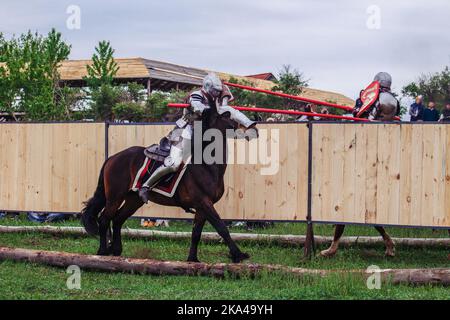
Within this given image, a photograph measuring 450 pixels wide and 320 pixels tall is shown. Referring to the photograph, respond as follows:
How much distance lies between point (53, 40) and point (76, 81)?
2.44 meters

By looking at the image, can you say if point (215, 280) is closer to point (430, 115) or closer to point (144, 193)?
point (144, 193)

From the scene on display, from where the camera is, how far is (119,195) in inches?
478

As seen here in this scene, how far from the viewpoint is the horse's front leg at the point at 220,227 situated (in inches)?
430

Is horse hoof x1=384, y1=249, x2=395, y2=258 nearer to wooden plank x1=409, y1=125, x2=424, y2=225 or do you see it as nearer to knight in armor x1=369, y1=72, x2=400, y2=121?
wooden plank x1=409, y1=125, x2=424, y2=225

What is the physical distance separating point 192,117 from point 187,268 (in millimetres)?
2388

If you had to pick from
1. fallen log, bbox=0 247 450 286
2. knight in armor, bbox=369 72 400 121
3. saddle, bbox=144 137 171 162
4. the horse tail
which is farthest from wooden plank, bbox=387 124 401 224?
the horse tail

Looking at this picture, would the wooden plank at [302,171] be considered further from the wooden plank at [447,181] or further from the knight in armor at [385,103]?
the wooden plank at [447,181]

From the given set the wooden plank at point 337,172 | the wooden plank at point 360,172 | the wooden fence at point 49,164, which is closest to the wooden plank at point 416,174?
the wooden plank at point 360,172

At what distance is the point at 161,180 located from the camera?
1167 centimetres

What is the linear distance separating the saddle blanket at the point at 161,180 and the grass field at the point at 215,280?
109cm

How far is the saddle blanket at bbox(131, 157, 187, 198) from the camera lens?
11578mm

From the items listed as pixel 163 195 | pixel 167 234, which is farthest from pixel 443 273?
pixel 167 234

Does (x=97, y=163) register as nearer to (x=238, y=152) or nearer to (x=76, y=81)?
(x=238, y=152)

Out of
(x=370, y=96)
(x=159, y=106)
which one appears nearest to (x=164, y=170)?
(x=370, y=96)
